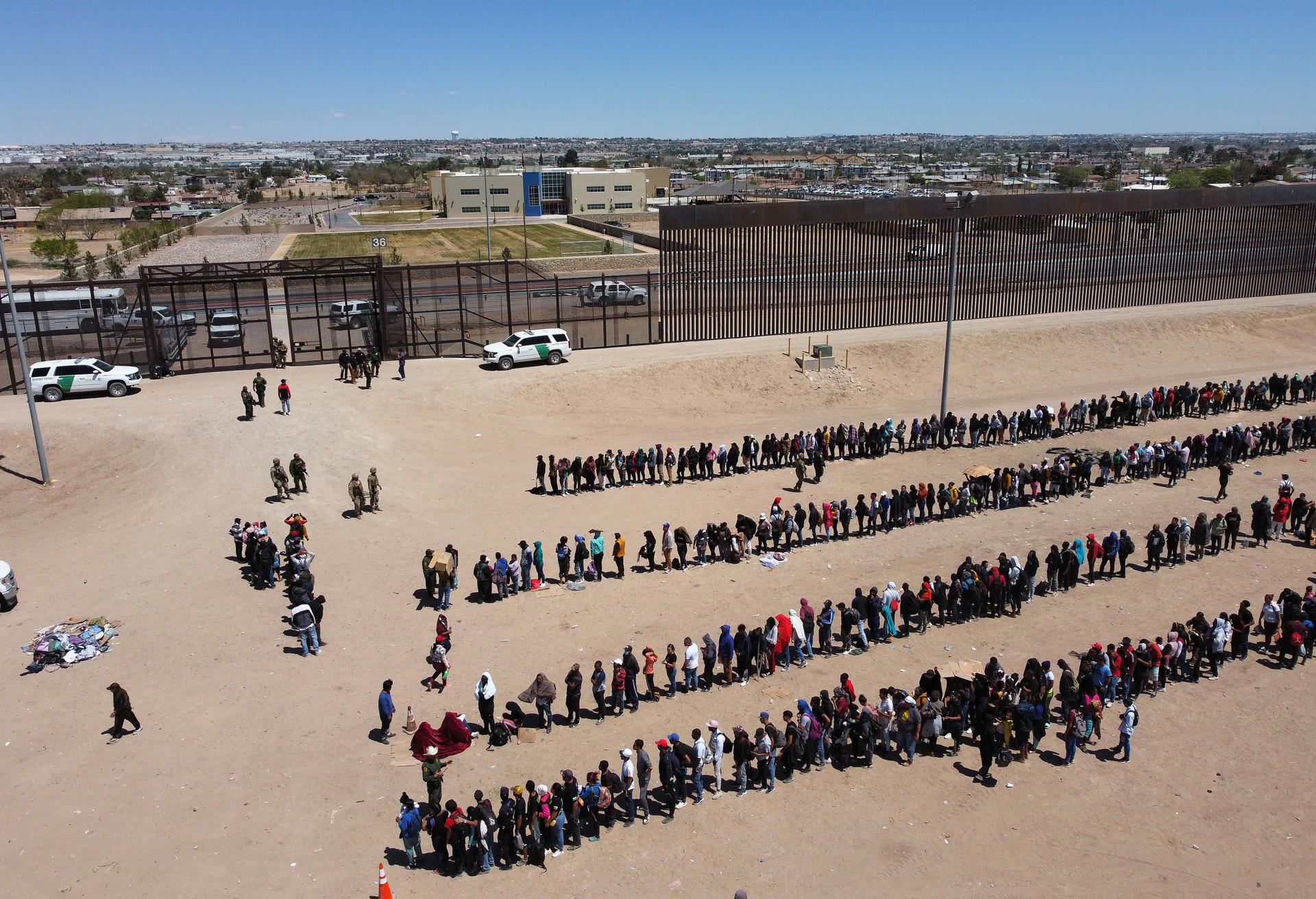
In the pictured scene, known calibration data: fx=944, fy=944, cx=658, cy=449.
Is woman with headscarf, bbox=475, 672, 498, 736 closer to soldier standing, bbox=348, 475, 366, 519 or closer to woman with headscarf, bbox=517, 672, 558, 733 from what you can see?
woman with headscarf, bbox=517, 672, 558, 733

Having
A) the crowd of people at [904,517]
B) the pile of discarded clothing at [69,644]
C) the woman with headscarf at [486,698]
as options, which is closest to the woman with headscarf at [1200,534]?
→ the crowd of people at [904,517]

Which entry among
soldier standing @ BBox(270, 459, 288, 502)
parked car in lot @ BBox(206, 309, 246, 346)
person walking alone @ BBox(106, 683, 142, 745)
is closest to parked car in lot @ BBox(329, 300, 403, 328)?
parked car in lot @ BBox(206, 309, 246, 346)

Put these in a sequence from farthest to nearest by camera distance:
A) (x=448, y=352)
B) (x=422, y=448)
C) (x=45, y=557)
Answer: (x=448, y=352) → (x=422, y=448) → (x=45, y=557)

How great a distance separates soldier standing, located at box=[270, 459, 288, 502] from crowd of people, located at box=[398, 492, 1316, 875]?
9.70 meters

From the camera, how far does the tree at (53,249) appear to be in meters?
60.9

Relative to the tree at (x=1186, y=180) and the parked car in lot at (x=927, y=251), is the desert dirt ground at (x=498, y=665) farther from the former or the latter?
the tree at (x=1186, y=180)

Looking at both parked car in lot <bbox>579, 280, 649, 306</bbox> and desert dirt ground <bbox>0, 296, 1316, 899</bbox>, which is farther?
parked car in lot <bbox>579, 280, 649, 306</bbox>

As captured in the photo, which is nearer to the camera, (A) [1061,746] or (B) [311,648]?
(A) [1061,746]

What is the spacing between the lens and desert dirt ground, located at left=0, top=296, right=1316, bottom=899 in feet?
38.0

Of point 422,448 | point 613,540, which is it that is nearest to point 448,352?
point 422,448

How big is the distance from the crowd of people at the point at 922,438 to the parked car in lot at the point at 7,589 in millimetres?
11162

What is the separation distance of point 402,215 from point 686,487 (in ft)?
264

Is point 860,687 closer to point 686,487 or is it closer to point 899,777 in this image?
point 899,777

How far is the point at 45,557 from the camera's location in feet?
64.3
